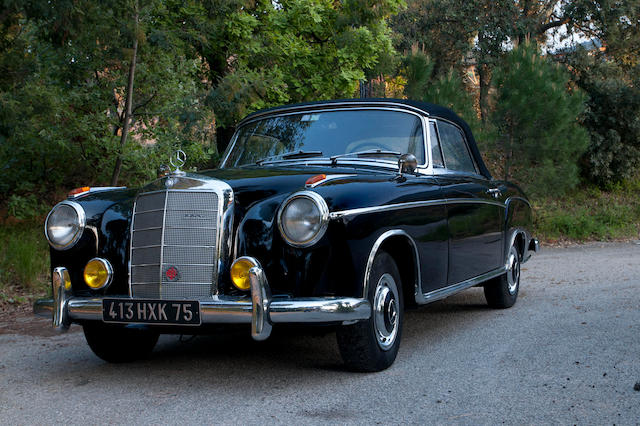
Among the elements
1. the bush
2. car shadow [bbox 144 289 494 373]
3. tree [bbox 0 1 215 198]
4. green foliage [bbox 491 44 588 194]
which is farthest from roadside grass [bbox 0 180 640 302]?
car shadow [bbox 144 289 494 373]

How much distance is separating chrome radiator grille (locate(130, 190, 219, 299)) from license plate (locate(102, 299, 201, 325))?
15 centimetres

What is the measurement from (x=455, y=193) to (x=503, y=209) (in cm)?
136

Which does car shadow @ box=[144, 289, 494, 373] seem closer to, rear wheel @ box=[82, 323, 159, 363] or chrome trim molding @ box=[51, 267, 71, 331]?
rear wheel @ box=[82, 323, 159, 363]

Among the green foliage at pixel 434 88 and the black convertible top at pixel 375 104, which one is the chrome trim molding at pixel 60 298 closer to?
the black convertible top at pixel 375 104

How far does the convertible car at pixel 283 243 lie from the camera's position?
376cm

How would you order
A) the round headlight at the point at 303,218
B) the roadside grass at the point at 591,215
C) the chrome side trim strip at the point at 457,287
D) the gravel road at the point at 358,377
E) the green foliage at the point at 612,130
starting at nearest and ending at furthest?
the gravel road at the point at 358,377, the round headlight at the point at 303,218, the chrome side trim strip at the point at 457,287, the roadside grass at the point at 591,215, the green foliage at the point at 612,130

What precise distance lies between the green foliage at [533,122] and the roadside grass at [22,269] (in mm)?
9858

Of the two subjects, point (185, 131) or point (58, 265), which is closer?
point (58, 265)

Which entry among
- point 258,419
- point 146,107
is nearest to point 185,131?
point 146,107

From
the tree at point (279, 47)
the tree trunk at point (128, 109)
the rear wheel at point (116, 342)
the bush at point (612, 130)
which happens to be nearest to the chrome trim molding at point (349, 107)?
the rear wheel at point (116, 342)

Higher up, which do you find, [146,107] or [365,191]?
[146,107]

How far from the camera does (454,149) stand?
6031 mm

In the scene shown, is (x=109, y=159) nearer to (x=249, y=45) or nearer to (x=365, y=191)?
(x=249, y=45)

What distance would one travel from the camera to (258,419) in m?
3.34
